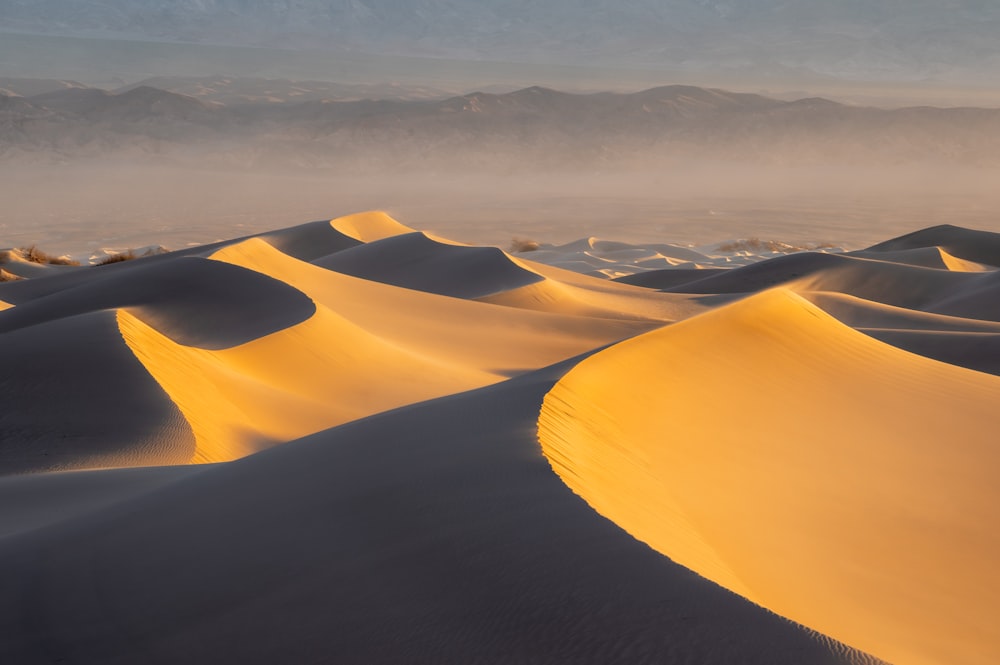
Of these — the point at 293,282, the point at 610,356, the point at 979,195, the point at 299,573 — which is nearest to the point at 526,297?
the point at 293,282

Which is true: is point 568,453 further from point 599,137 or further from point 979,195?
point 599,137

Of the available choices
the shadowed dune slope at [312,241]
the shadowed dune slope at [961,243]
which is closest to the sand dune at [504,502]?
the shadowed dune slope at [312,241]

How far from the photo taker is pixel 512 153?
11881 cm

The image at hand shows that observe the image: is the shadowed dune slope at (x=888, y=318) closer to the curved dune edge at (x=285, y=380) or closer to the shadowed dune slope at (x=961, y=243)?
the curved dune edge at (x=285, y=380)

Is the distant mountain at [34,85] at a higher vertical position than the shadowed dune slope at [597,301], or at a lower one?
lower

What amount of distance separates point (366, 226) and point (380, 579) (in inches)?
869

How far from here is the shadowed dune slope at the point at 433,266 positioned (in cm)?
1712

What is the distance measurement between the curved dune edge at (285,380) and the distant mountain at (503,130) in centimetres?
10074

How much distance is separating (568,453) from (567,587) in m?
1.22

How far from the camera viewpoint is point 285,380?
8945mm

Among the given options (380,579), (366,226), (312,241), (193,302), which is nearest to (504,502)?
(380,579)

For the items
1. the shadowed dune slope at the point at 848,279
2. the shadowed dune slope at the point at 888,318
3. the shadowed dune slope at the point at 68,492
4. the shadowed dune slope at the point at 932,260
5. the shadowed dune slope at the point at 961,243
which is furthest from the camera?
the shadowed dune slope at the point at 961,243

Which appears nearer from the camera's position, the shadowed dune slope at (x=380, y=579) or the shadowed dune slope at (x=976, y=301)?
the shadowed dune slope at (x=380, y=579)

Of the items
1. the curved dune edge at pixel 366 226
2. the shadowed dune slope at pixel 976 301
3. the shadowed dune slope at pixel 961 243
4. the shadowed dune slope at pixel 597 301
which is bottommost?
the curved dune edge at pixel 366 226
